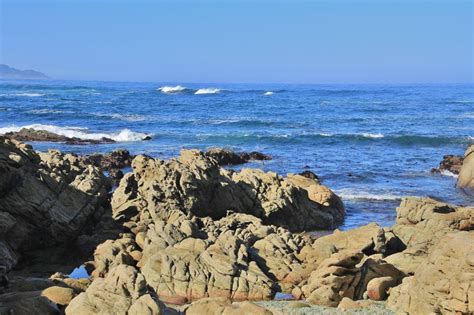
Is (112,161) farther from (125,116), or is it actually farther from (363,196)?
(125,116)

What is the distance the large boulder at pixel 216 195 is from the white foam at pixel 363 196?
3241 mm

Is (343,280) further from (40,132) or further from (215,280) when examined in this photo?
(40,132)

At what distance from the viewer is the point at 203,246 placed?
17359 millimetres

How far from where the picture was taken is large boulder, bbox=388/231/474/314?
12141 mm

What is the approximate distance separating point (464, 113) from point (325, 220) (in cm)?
5999

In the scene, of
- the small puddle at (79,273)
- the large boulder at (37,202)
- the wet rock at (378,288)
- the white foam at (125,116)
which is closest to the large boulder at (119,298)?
the small puddle at (79,273)

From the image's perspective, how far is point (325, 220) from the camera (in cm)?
2386

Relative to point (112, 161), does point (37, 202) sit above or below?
above

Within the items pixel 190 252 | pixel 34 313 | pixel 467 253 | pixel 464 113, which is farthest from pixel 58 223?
pixel 464 113

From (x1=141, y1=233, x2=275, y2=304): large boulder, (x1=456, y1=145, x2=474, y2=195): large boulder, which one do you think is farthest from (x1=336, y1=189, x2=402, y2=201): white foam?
(x1=141, y1=233, x2=275, y2=304): large boulder

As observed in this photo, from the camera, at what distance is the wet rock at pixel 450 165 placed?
36.7m

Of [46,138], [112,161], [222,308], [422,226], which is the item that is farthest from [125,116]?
[222,308]

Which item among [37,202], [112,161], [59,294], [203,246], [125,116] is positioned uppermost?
[37,202]

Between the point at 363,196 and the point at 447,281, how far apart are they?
53.4ft
